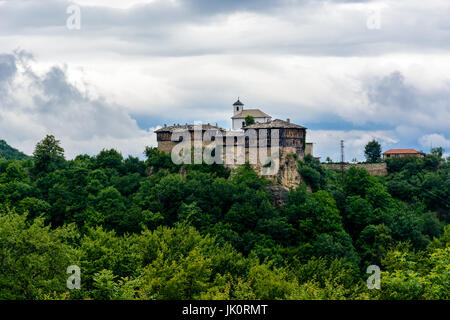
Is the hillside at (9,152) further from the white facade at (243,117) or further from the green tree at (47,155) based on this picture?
the white facade at (243,117)

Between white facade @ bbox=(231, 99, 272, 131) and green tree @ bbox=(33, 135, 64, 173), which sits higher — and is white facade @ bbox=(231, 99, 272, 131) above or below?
above

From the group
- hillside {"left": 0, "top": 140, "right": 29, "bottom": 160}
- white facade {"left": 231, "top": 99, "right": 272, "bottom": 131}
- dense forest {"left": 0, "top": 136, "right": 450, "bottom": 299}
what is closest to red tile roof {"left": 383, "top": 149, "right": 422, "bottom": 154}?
A: dense forest {"left": 0, "top": 136, "right": 450, "bottom": 299}

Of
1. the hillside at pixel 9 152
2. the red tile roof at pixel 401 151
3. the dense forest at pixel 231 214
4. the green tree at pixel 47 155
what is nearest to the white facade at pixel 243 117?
the dense forest at pixel 231 214

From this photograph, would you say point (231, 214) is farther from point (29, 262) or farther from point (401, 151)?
point (401, 151)

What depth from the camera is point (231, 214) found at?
76250mm

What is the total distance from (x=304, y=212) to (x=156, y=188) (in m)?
20.5

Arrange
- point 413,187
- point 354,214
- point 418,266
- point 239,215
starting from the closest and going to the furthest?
1. point 418,266
2. point 239,215
3. point 354,214
4. point 413,187

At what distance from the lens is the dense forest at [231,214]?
164ft

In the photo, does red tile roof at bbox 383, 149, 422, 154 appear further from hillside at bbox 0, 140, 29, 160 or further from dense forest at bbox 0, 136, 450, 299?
hillside at bbox 0, 140, 29, 160

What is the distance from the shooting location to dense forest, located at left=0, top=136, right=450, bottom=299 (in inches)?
1962

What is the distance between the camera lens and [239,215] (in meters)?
76.1
